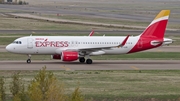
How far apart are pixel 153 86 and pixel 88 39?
16125mm

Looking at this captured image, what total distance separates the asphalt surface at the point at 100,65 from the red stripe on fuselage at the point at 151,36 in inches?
58.1

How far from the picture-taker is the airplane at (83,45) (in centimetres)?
4909

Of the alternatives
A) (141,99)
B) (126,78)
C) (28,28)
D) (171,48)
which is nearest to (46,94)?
(141,99)

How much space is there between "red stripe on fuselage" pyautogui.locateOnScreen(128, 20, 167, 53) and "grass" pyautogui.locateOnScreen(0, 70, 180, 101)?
7305 millimetres

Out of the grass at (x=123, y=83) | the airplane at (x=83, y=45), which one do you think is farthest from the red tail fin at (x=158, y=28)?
the grass at (x=123, y=83)

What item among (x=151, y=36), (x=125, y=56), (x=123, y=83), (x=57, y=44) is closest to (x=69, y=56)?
(x=57, y=44)

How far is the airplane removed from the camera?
161 ft

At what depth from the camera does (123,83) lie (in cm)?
3644

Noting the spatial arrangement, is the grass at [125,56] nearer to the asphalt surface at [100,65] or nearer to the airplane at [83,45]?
the asphalt surface at [100,65]

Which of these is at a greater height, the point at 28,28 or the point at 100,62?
the point at 28,28

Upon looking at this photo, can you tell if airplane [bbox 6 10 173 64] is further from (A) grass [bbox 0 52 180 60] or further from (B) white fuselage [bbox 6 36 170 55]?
(A) grass [bbox 0 52 180 60]

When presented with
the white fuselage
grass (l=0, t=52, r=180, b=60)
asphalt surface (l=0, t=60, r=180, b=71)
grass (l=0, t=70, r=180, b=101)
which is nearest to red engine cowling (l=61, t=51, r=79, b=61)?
asphalt surface (l=0, t=60, r=180, b=71)

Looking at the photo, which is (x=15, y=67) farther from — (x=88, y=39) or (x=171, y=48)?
(x=171, y=48)

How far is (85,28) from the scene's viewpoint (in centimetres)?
8588
